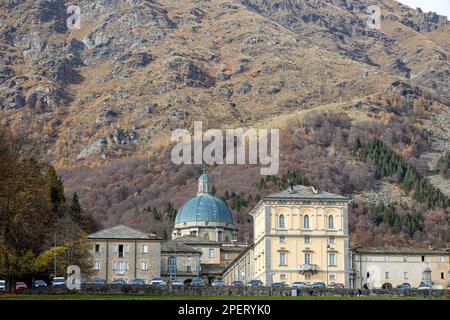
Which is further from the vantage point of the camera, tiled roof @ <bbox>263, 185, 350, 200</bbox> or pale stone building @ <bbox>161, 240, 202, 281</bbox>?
pale stone building @ <bbox>161, 240, 202, 281</bbox>

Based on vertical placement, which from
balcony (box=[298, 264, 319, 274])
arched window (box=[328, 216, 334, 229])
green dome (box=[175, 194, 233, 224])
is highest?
green dome (box=[175, 194, 233, 224])

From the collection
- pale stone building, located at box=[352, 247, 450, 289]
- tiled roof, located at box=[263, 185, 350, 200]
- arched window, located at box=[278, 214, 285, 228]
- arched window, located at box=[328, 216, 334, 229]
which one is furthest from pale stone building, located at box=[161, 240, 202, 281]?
arched window, located at box=[328, 216, 334, 229]

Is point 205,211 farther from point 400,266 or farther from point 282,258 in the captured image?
point 282,258

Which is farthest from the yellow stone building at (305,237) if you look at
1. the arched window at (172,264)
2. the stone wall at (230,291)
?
the stone wall at (230,291)

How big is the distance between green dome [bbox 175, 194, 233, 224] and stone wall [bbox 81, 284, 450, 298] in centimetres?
8235

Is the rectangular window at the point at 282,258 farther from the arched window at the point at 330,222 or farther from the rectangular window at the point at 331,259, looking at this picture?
the arched window at the point at 330,222

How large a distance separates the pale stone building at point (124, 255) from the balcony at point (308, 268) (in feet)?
53.7

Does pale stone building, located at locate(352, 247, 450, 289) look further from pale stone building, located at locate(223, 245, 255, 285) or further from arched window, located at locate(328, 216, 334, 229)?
pale stone building, located at locate(223, 245, 255, 285)

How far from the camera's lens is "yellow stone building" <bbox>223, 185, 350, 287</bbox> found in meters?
112

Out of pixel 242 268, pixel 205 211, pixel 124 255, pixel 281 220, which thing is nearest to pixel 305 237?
pixel 281 220

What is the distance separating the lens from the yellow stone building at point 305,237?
369 feet

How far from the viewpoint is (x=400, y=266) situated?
12081 cm

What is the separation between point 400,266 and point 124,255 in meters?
32.1
